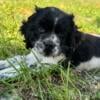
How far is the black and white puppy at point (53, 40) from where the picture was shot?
614cm

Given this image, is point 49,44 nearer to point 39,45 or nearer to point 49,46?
point 49,46

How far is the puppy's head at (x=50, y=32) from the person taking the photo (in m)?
6.14

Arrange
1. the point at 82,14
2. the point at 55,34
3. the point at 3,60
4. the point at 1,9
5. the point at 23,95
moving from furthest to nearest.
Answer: the point at 82,14
the point at 1,9
the point at 3,60
the point at 55,34
the point at 23,95

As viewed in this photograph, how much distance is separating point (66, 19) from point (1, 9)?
8.93m

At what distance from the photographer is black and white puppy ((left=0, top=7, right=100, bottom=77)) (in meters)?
6.14

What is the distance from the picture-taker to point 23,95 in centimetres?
537

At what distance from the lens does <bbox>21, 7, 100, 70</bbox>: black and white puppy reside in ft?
20.2

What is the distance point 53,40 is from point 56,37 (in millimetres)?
48

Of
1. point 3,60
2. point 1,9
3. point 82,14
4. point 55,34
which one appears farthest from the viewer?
point 82,14

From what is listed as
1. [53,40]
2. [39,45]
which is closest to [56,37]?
[53,40]

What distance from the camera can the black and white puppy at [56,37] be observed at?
242 inches

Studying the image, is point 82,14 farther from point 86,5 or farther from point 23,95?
point 23,95

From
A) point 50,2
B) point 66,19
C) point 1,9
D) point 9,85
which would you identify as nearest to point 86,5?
point 50,2

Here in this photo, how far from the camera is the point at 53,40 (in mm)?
6109
